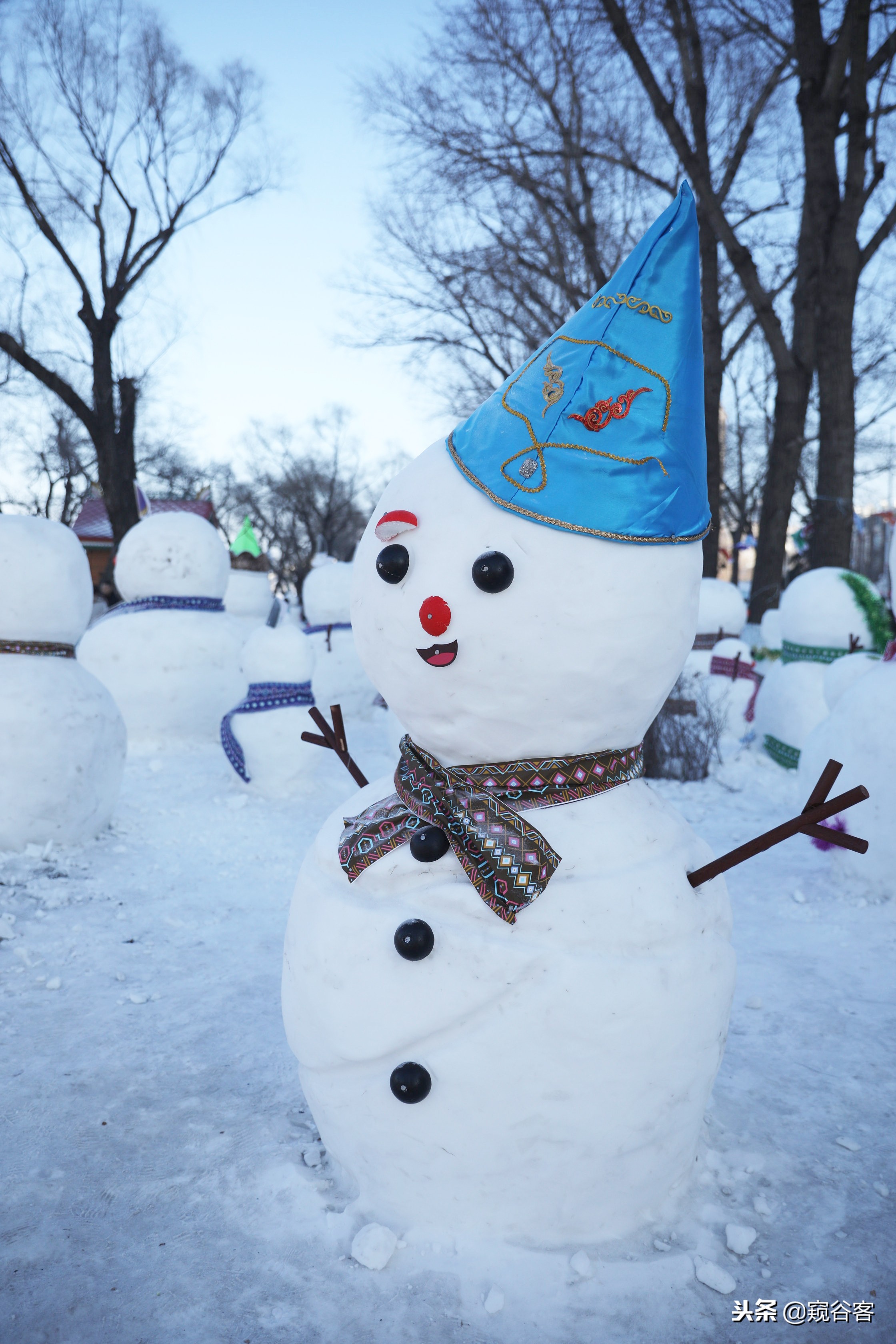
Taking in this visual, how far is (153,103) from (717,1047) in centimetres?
1505

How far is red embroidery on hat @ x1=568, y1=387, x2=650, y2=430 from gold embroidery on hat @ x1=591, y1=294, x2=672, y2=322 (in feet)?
0.67

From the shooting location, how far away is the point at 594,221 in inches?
453

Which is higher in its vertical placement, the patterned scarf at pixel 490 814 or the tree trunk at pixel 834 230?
the tree trunk at pixel 834 230

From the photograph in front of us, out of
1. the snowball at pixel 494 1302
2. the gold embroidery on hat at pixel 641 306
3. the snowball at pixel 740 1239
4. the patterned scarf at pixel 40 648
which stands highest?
the gold embroidery on hat at pixel 641 306

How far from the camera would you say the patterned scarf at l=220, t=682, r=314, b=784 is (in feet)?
19.0

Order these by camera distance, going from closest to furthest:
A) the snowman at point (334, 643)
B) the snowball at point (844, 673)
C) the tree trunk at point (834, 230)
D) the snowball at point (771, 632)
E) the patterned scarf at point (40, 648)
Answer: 1. the patterned scarf at point (40, 648)
2. the snowball at point (844, 673)
3. the snowman at point (334, 643)
4. the tree trunk at point (834, 230)
5. the snowball at point (771, 632)

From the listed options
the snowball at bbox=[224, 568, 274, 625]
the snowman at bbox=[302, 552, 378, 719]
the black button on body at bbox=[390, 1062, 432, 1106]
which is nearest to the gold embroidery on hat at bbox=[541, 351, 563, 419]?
the black button on body at bbox=[390, 1062, 432, 1106]

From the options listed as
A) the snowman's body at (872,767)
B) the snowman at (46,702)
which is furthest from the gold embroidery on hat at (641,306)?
the snowman at (46,702)

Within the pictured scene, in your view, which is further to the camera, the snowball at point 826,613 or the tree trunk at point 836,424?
the tree trunk at point 836,424

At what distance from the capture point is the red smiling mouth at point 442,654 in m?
1.84

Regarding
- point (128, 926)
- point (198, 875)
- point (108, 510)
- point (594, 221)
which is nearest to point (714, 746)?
point (198, 875)

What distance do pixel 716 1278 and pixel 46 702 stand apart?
3.62m

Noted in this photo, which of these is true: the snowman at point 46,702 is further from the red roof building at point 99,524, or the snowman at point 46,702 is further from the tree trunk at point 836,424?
the red roof building at point 99,524

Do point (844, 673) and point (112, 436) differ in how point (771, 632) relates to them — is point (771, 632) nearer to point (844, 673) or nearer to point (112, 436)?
point (844, 673)
